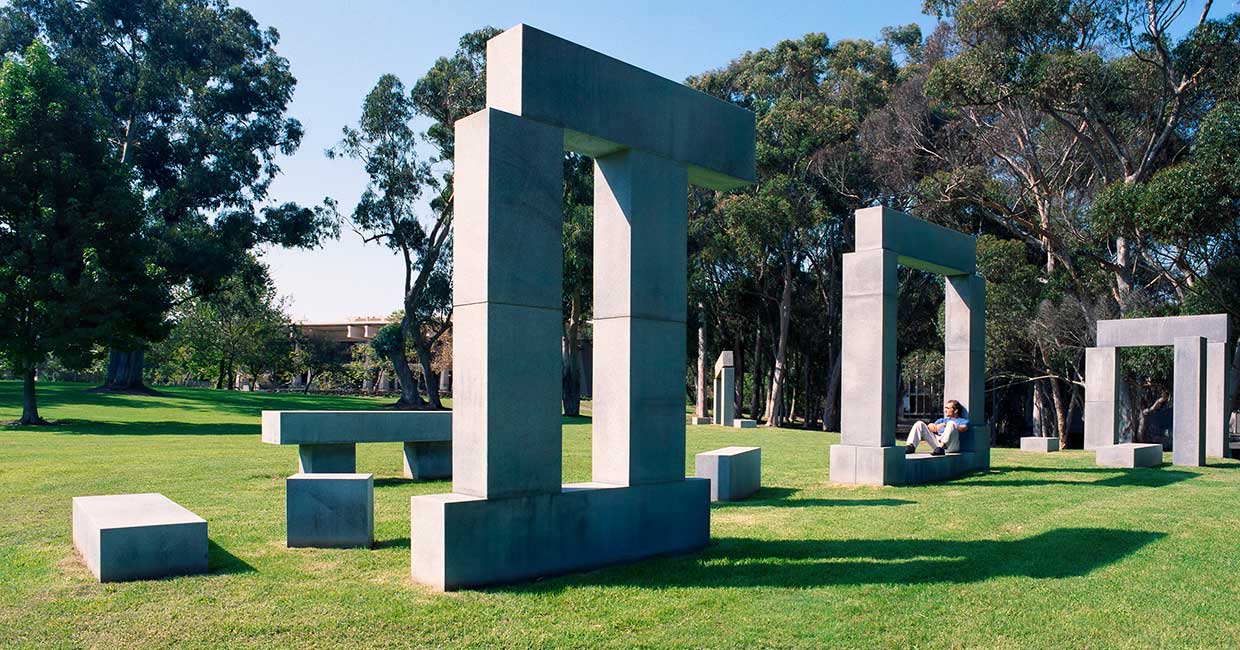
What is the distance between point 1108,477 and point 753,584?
32.7 feet

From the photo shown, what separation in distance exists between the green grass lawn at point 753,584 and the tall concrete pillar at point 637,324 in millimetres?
918

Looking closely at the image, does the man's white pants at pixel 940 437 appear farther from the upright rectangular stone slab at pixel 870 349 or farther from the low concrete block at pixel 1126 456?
the low concrete block at pixel 1126 456

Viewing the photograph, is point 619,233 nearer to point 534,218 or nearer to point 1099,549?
point 534,218

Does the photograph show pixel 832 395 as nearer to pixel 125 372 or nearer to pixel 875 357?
pixel 875 357

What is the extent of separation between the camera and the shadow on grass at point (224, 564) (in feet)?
22.0

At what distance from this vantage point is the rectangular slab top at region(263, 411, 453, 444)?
37.7ft

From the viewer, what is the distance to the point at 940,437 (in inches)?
575

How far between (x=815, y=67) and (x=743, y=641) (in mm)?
36676

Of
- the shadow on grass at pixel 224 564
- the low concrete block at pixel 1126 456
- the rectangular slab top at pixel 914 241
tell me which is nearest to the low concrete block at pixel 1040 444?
the low concrete block at pixel 1126 456

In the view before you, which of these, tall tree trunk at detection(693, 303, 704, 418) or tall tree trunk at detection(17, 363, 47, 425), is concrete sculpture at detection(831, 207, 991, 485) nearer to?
tall tree trunk at detection(17, 363, 47, 425)

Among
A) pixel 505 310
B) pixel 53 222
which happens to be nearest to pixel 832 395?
pixel 53 222

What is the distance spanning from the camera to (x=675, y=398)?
787 cm

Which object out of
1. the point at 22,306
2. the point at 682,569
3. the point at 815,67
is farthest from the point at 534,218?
the point at 815,67

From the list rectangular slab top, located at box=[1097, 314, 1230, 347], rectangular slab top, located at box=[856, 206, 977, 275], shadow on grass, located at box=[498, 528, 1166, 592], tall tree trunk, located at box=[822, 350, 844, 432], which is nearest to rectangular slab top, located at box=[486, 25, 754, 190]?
shadow on grass, located at box=[498, 528, 1166, 592]
